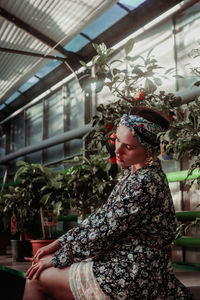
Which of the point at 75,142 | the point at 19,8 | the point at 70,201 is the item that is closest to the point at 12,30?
the point at 19,8

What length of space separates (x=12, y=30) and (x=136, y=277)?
4001mm

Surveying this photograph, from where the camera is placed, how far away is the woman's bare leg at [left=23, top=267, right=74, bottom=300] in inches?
53.1

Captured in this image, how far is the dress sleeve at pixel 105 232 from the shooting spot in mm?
1378

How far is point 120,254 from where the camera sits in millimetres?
1364

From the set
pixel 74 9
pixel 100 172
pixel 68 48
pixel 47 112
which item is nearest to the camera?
pixel 100 172

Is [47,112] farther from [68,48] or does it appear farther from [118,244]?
[118,244]

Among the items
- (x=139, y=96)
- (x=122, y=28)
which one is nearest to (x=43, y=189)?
(x=139, y=96)

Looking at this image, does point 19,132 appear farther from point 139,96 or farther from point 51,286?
point 51,286

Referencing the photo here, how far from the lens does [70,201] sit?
2.68 m

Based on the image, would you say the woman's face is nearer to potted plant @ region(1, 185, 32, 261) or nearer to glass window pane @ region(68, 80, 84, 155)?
potted plant @ region(1, 185, 32, 261)

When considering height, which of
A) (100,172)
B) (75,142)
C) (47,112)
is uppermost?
(47,112)

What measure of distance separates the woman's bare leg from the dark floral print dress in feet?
0.12

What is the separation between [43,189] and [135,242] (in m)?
1.43

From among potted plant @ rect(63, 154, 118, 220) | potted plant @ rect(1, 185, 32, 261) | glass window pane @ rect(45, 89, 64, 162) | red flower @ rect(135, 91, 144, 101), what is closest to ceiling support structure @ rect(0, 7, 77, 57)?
glass window pane @ rect(45, 89, 64, 162)
